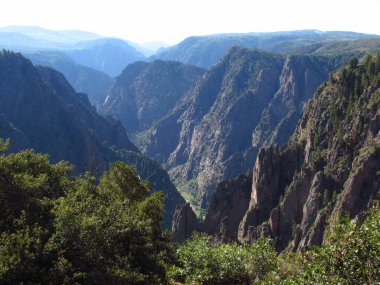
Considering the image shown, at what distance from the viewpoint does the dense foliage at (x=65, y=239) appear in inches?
880

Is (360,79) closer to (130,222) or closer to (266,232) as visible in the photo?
(266,232)

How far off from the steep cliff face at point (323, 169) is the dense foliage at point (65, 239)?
186ft

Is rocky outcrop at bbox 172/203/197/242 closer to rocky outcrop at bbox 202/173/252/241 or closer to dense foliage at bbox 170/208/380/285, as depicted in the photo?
rocky outcrop at bbox 202/173/252/241

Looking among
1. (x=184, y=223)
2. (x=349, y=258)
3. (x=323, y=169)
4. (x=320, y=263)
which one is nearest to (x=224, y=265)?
(x=320, y=263)

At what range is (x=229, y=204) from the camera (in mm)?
113938

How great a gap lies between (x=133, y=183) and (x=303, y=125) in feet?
280

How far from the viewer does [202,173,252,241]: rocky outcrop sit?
111562mm

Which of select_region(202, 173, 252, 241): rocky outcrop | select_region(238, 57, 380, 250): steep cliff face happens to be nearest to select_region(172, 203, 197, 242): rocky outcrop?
select_region(202, 173, 252, 241): rocky outcrop

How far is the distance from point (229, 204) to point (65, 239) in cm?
9209

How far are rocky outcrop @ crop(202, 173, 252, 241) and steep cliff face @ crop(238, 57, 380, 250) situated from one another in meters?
5.06

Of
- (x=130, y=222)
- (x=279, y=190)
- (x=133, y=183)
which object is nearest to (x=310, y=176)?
(x=279, y=190)

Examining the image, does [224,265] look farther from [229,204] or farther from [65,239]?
[229,204]

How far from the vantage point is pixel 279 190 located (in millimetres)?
105562

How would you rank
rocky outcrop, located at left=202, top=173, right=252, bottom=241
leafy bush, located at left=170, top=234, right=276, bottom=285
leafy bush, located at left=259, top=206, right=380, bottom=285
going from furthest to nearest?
rocky outcrop, located at left=202, top=173, right=252, bottom=241 → leafy bush, located at left=170, top=234, right=276, bottom=285 → leafy bush, located at left=259, top=206, right=380, bottom=285
